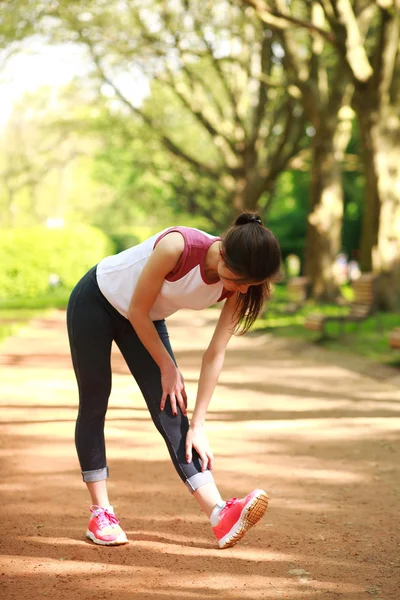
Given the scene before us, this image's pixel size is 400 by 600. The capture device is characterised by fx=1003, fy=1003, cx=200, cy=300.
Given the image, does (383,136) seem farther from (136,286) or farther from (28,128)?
(28,128)

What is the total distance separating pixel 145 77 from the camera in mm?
31297

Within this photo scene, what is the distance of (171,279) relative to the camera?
418cm

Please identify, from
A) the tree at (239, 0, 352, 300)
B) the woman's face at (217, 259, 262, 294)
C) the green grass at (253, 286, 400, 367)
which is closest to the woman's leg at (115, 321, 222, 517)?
the woman's face at (217, 259, 262, 294)

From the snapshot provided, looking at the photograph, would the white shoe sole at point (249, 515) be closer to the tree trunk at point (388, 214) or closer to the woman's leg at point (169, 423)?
the woman's leg at point (169, 423)

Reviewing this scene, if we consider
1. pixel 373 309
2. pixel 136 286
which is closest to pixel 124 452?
pixel 136 286

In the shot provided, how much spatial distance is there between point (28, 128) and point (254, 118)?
44379mm

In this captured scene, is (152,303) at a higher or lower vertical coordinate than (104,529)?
higher

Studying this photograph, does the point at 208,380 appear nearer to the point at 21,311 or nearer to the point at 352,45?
the point at 352,45

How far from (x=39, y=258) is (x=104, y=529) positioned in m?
29.1

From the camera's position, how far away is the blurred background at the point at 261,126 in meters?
17.9

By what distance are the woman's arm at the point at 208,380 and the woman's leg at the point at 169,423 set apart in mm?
40

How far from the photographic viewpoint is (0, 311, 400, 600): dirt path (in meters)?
3.98

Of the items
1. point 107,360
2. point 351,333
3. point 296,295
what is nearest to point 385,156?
point 351,333

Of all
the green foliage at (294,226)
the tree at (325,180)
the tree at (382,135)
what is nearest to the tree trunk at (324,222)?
the tree at (325,180)
